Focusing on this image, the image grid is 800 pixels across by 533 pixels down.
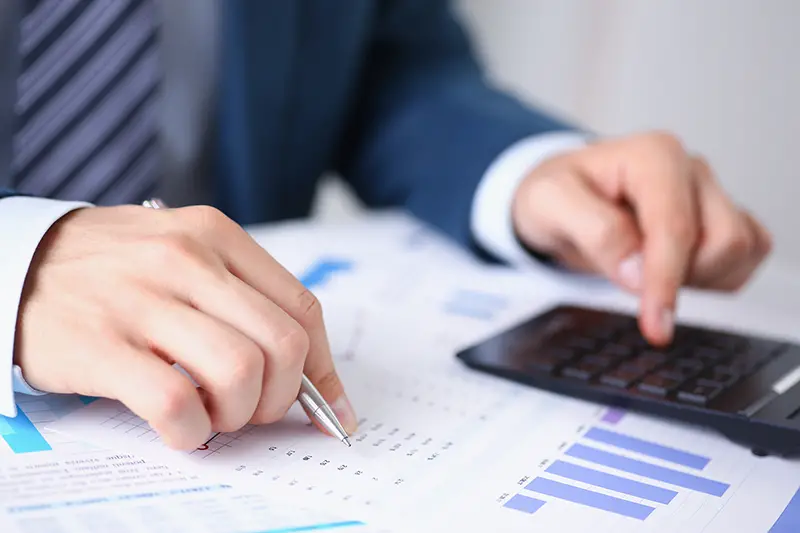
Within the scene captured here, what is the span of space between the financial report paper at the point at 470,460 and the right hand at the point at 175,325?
2cm

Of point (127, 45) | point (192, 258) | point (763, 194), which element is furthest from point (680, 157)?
point (763, 194)

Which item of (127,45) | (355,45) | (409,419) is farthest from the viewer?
(355,45)

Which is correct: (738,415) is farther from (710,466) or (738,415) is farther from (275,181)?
(275,181)

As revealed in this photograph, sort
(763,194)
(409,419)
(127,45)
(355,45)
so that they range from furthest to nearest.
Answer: (763,194) → (355,45) → (127,45) → (409,419)

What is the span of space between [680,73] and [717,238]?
109 cm

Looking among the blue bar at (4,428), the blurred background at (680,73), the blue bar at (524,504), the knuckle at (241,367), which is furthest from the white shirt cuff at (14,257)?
the blurred background at (680,73)

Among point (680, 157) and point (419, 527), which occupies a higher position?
point (680, 157)

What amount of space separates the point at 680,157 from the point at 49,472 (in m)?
0.49

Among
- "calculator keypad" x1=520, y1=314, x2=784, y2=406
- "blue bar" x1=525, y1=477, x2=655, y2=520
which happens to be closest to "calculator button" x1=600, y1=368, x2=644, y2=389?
"calculator keypad" x1=520, y1=314, x2=784, y2=406

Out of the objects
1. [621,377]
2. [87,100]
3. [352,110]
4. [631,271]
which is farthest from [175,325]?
[352,110]

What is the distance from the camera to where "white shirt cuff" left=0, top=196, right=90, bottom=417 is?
40 centimetres

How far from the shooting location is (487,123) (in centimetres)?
84

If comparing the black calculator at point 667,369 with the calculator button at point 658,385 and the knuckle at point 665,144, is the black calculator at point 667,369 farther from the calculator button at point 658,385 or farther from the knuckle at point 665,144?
the knuckle at point 665,144

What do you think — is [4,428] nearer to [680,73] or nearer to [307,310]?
[307,310]
